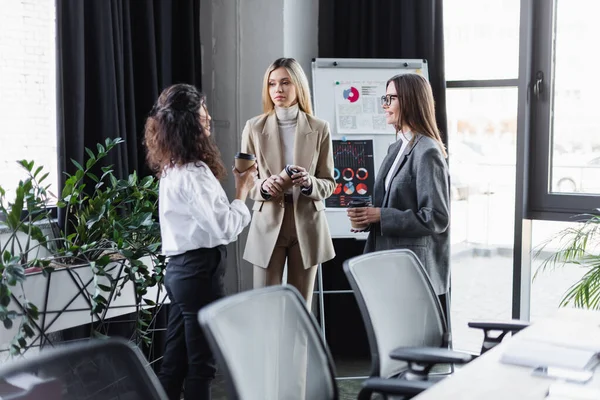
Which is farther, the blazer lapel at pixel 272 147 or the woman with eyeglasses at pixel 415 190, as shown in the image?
the blazer lapel at pixel 272 147

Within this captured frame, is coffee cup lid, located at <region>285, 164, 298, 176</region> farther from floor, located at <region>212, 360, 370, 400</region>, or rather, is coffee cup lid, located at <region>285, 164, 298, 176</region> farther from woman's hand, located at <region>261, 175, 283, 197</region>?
floor, located at <region>212, 360, 370, 400</region>

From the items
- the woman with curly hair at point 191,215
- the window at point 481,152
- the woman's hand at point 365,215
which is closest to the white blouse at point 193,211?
the woman with curly hair at point 191,215

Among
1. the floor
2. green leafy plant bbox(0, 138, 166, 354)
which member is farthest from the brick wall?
the floor

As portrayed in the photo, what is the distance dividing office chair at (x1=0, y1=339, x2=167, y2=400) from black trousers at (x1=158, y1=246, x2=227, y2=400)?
130 centimetres

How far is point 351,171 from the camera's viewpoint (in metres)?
4.14

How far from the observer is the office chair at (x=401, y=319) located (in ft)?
7.05

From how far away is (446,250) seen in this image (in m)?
3.11

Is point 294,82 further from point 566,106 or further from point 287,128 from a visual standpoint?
point 566,106

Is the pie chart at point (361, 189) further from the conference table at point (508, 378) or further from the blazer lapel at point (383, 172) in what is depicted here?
the conference table at point (508, 378)

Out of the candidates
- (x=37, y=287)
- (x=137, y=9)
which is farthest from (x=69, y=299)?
(x=137, y=9)

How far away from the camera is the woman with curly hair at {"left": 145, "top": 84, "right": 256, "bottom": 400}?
2695 mm

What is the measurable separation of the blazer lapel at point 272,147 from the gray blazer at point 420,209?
51 cm

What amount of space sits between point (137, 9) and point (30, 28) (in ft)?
2.02

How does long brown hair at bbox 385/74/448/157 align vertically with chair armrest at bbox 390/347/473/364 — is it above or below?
above
